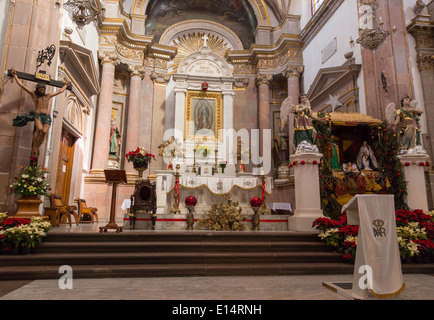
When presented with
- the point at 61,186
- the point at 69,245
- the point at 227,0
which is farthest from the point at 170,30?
the point at 69,245

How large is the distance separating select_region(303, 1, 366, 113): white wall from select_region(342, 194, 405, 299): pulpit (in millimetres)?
8537

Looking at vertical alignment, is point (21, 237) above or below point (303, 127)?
below

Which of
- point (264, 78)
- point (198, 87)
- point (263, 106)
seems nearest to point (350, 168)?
point (263, 106)

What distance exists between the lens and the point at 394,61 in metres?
10.1

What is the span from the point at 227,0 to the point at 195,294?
17.7 metres

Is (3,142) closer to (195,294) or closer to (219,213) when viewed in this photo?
(219,213)

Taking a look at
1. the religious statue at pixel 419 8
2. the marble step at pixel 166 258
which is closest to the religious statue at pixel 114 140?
the marble step at pixel 166 258

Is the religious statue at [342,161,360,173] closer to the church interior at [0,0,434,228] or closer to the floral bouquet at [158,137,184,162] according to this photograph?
the church interior at [0,0,434,228]

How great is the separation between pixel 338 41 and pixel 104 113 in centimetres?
1033

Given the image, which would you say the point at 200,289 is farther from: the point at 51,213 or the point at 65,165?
the point at 65,165

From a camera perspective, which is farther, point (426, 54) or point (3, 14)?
point (426, 54)

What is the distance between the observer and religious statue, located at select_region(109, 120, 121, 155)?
14.1m

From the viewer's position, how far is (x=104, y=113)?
44.4 feet

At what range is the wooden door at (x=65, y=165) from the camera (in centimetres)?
1057
